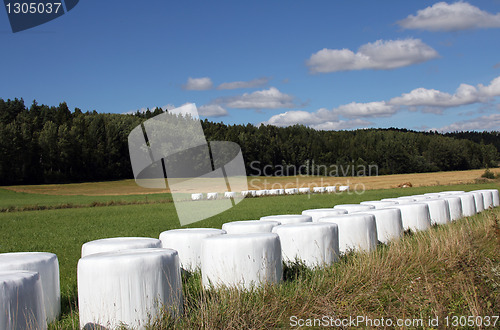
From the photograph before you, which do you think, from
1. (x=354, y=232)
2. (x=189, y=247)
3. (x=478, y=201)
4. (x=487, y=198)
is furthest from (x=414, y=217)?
(x=487, y=198)

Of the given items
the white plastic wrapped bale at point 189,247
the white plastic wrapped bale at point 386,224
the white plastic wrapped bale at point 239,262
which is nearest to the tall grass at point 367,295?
the white plastic wrapped bale at point 239,262

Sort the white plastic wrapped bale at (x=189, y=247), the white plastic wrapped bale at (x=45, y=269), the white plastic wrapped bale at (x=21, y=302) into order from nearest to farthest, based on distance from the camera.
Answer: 1. the white plastic wrapped bale at (x=21, y=302)
2. the white plastic wrapped bale at (x=45, y=269)
3. the white plastic wrapped bale at (x=189, y=247)

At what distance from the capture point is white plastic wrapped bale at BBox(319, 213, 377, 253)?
9.31m

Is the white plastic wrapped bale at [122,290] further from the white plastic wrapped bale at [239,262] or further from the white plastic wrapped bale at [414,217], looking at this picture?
the white plastic wrapped bale at [414,217]

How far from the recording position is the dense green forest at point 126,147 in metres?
76.4

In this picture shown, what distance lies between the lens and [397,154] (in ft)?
337

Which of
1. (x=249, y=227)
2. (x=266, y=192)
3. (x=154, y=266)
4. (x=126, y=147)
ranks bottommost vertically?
(x=266, y=192)

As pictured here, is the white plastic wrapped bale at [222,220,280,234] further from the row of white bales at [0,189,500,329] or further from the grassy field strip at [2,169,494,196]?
the grassy field strip at [2,169,494,196]

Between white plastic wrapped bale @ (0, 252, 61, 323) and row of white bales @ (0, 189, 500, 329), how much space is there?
12 mm

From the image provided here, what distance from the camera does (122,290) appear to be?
210 inches

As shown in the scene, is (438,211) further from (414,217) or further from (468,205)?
(468,205)

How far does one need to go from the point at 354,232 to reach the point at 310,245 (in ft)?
5.55

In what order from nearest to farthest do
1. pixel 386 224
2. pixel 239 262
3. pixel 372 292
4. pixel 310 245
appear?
pixel 372 292 → pixel 239 262 → pixel 310 245 → pixel 386 224

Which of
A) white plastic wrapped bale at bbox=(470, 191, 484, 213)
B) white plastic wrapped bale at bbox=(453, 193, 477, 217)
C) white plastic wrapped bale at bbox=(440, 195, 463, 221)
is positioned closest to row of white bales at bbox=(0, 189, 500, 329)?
white plastic wrapped bale at bbox=(440, 195, 463, 221)
